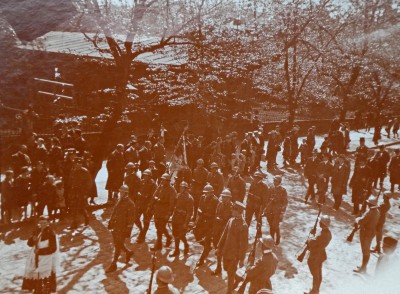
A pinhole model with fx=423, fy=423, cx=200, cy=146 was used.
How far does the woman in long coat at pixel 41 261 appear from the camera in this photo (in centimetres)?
753

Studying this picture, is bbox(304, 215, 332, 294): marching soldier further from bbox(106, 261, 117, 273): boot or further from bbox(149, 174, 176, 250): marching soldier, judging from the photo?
bbox(106, 261, 117, 273): boot

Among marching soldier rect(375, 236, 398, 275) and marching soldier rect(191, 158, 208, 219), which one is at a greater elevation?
marching soldier rect(375, 236, 398, 275)

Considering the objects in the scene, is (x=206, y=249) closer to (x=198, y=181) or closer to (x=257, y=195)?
(x=257, y=195)

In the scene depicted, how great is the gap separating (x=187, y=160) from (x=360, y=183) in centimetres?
646

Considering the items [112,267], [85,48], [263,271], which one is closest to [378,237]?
[263,271]

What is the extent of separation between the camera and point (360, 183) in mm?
13883

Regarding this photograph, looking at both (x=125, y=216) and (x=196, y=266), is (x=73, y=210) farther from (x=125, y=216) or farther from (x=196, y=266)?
(x=196, y=266)

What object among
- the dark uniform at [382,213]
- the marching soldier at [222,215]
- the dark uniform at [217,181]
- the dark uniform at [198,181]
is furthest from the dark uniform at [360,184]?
the marching soldier at [222,215]

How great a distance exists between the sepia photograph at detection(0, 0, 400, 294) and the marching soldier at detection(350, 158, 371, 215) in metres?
0.05

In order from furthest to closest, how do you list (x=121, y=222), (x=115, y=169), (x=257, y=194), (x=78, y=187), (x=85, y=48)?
(x=85, y=48)
(x=115, y=169)
(x=78, y=187)
(x=257, y=194)
(x=121, y=222)

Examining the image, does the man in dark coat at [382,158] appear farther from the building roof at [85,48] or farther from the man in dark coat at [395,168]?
the building roof at [85,48]

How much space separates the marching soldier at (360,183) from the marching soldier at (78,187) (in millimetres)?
8543

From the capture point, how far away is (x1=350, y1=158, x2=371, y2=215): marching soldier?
1377cm

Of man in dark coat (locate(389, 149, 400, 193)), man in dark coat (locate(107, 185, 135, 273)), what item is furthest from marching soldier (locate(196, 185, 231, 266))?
man in dark coat (locate(389, 149, 400, 193))
